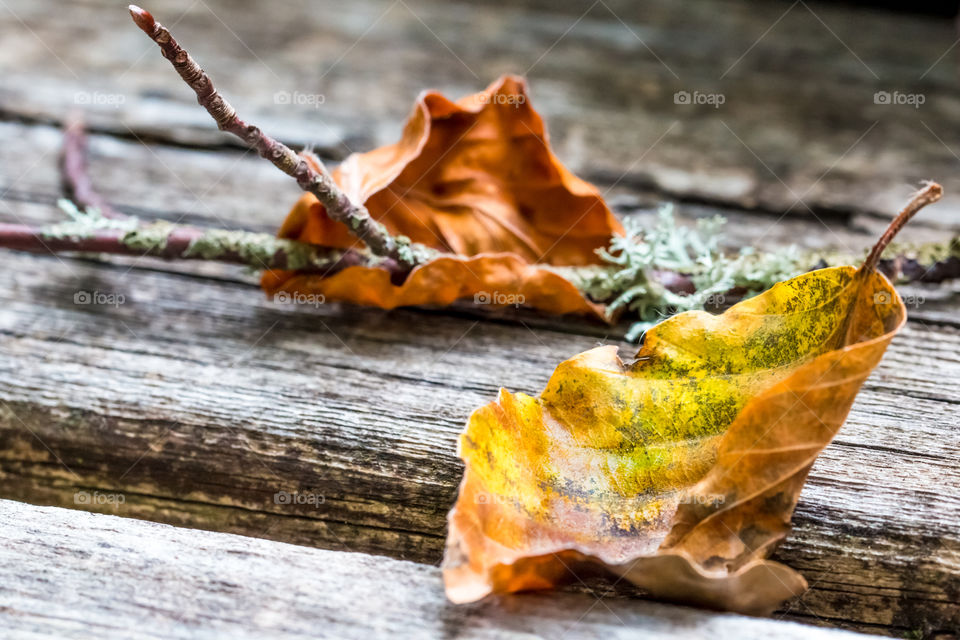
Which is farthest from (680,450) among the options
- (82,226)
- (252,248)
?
(82,226)

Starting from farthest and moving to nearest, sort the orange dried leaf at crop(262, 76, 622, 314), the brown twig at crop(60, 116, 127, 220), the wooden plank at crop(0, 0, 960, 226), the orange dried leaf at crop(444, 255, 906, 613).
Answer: the wooden plank at crop(0, 0, 960, 226), the brown twig at crop(60, 116, 127, 220), the orange dried leaf at crop(262, 76, 622, 314), the orange dried leaf at crop(444, 255, 906, 613)

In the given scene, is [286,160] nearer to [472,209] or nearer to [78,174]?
[472,209]

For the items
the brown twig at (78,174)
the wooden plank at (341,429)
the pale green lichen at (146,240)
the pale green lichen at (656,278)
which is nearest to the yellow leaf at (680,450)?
the wooden plank at (341,429)

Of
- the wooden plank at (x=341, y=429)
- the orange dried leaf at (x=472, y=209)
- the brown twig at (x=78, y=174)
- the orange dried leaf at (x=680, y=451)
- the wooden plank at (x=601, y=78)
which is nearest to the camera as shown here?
the orange dried leaf at (x=680, y=451)

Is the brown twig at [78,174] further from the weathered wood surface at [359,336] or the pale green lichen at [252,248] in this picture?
the pale green lichen at [252,248]

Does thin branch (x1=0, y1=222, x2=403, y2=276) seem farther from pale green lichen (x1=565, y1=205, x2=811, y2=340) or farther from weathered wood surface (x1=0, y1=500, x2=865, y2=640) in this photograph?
weathered wood surface (x1=0, y1=500, x2=865, y2=640)

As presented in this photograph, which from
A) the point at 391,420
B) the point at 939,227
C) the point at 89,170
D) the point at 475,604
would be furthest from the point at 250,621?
the point at 939,227

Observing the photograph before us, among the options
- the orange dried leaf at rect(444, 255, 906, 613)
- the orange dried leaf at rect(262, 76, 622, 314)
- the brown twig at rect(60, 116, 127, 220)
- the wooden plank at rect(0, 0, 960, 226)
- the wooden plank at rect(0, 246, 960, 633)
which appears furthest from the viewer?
the wooden plank at rect(0, 0, 960, 226)

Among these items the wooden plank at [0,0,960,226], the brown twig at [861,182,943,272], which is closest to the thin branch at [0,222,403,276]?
the wooden plank at [0,0,960,226]
